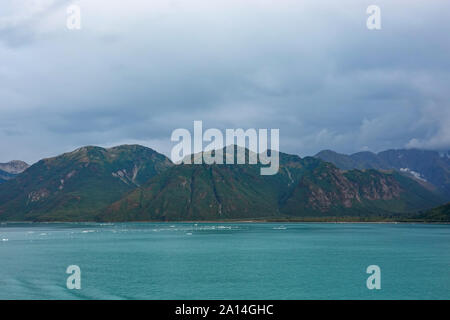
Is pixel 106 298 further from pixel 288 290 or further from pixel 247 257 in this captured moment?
pixel 247 257

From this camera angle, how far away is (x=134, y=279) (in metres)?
101

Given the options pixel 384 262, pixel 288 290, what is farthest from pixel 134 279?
pixel 384 262

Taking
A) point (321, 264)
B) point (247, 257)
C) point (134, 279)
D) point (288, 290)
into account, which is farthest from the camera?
point (247, 257)
